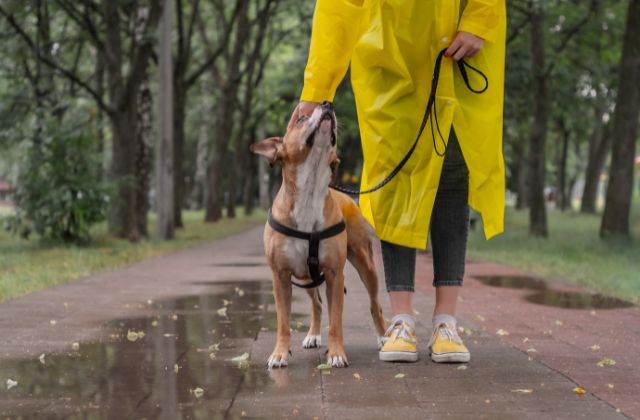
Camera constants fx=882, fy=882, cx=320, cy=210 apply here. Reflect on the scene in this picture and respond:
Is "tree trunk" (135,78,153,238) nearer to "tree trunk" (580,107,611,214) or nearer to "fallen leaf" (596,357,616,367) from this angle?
"fallen leaf" (596,357,616,367)

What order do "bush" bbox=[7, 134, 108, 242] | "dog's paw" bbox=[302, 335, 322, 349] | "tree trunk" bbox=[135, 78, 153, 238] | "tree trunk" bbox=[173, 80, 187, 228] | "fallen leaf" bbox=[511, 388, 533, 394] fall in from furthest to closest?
"tree trunk" bbox=[173, 80, 187, 228], "tree trunk" bbox=[135, 78, 153, 238], "bush" bbox=[7, 134, 108, 242], "dog's paw" bbox=[302, 335, 322, 349], "fallen leaf" bbox=[511, 388, 533, 394]

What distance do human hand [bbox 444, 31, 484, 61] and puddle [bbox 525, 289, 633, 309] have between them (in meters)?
3.66

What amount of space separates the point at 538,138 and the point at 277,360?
16.1m

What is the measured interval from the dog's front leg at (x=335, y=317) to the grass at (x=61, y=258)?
4468 millimetres

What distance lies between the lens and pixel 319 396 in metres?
→ 3.93

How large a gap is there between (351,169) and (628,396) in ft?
170

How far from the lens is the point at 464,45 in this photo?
4.59 m

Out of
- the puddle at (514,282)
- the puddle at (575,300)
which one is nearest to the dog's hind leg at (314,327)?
the puddle at (575,300)

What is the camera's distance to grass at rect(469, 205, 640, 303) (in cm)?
981

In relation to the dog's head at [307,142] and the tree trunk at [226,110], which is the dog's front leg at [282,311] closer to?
the dog's head at [307,142]

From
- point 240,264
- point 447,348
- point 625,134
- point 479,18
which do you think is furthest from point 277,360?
point 625,134

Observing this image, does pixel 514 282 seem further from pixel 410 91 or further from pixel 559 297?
pixel 410 91

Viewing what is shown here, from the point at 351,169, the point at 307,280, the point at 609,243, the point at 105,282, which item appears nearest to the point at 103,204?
the point at 105,282

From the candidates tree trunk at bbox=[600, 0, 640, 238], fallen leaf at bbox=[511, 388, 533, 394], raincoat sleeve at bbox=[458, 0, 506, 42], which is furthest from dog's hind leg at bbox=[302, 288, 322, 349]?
tree trunk at bbox=[600, 0, 640, 238]
